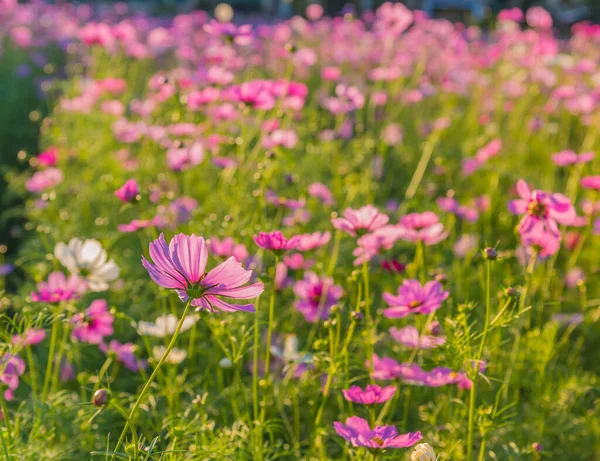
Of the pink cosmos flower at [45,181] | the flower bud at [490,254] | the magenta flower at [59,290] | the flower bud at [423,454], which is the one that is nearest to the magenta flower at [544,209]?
the flower bud at [490,254]

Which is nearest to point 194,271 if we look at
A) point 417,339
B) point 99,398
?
point 99,398

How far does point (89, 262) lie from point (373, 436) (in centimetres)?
66

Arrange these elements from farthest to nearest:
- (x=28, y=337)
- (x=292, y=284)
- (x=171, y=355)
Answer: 1. (x=292, y=284)
2. (x=171, y=355)
3. (x=28, y=337)

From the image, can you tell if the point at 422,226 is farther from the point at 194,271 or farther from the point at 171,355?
the point at 194,271

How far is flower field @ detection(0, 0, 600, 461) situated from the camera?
1053mm

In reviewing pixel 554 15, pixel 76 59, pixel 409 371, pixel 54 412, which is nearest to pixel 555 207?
pixel 409 371

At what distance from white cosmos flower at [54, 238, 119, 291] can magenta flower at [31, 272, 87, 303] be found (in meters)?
0.02

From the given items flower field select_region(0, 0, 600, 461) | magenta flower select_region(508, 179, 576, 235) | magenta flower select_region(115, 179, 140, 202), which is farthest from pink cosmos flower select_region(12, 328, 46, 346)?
magenta flower select_region(508, 179, 576, 235)

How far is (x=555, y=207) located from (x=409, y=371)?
1.15 ft

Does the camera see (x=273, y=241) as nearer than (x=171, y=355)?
Yes

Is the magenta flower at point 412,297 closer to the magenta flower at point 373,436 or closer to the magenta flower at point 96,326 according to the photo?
the magenta flower at point 373,436

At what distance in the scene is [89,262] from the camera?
1270 millimetres

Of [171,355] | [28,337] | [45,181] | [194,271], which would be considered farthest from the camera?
[45,181]

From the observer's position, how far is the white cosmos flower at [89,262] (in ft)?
4.12
